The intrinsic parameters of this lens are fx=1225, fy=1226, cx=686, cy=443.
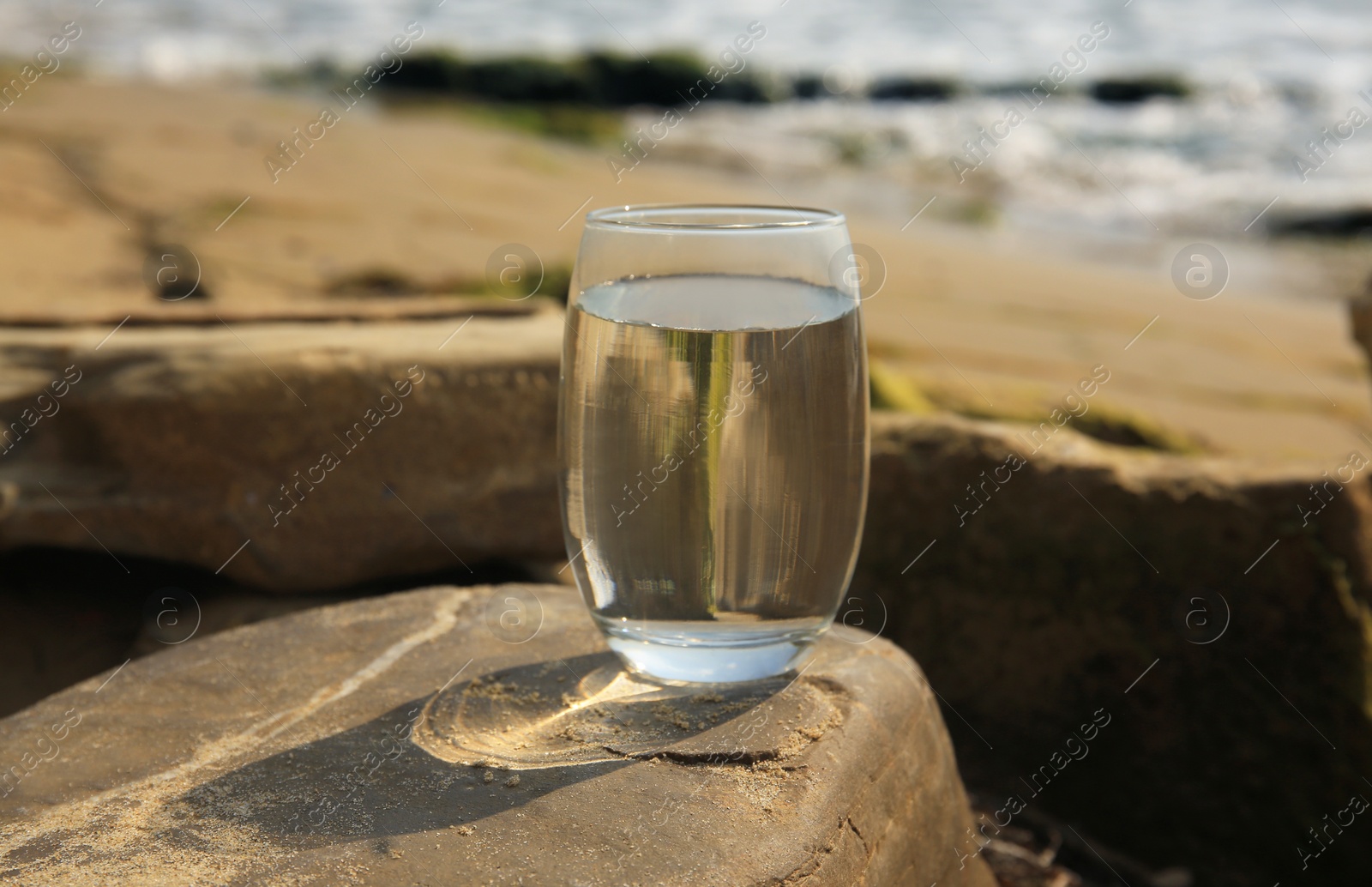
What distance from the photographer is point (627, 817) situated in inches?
55.6

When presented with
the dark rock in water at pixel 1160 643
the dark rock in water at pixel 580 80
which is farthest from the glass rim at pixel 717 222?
the dark rock in water at pixel 580 80

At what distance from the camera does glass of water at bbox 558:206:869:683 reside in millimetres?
1571

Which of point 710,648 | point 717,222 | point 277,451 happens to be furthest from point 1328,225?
point 710,648

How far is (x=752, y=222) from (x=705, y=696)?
0.67 meters

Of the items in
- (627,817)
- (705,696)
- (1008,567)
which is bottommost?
(1008,567)

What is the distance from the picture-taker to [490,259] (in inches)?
276

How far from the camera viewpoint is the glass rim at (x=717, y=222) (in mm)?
1613

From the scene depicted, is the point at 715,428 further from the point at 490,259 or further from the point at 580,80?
the point at 580,80

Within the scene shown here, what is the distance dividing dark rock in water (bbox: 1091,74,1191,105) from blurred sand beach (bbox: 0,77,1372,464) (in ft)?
18.6

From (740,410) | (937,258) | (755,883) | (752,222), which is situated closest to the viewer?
(755,883)

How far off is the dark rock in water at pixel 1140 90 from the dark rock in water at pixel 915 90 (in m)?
1.77

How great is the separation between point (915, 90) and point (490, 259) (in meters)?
9.79

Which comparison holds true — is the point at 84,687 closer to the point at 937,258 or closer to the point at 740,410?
the point at 740,410

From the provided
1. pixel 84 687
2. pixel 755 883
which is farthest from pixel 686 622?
pixel 84 687
